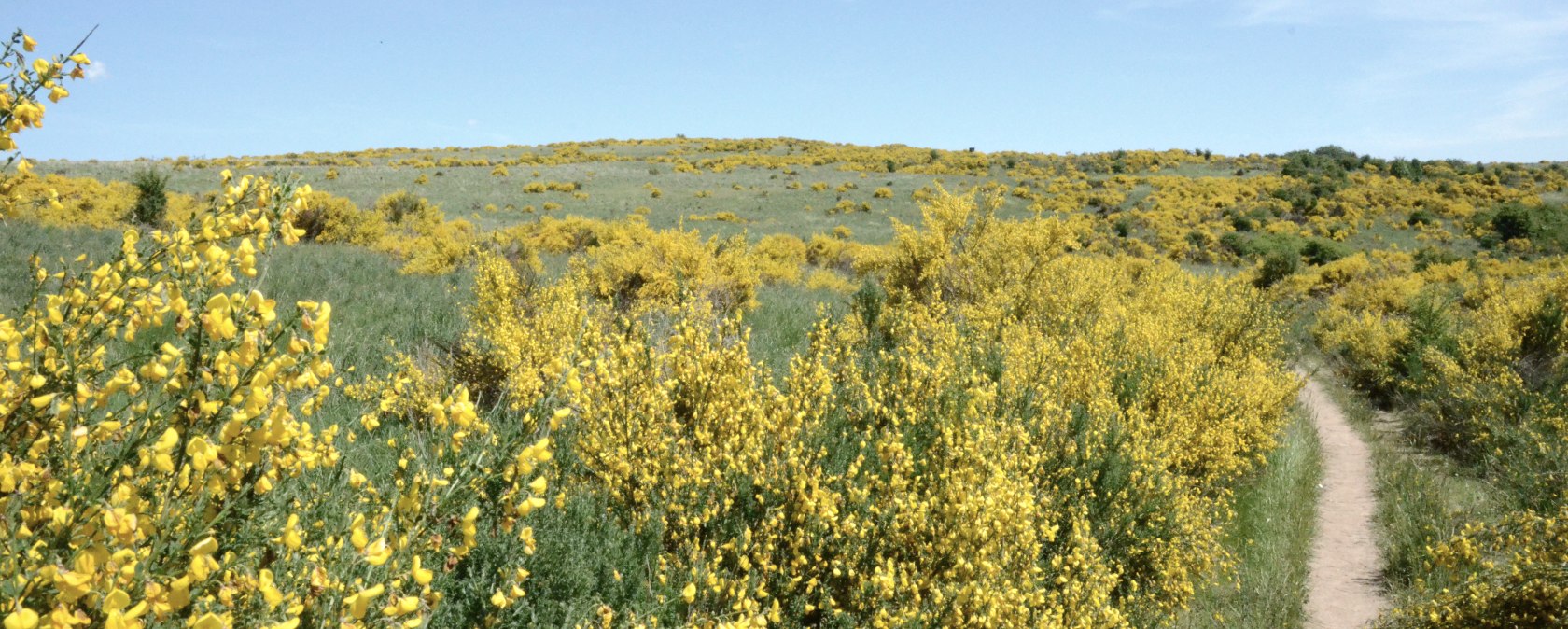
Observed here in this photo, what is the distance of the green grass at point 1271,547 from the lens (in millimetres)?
5273

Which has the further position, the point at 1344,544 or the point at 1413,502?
the point at 1413,502

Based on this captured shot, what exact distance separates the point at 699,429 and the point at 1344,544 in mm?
6456

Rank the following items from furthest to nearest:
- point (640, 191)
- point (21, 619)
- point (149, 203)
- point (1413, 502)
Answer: point (640, 191)
point (149, 203)
point (1413, 502)
point (21, 619)

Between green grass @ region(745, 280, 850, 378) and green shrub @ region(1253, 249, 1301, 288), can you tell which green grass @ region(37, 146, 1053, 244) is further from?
green shrub @ region(1253, 249, 1301, 288)

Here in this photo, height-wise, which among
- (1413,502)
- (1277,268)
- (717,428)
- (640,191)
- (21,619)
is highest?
(640,191)

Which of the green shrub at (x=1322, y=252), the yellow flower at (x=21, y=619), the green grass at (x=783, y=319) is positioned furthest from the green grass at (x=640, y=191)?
the yellow flower at (x=21, y=619)

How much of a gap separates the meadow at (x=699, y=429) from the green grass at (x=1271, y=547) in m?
0.04

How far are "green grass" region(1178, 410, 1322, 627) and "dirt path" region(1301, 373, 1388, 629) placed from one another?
0.12 meters

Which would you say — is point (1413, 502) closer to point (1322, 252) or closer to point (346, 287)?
point (346, 287)

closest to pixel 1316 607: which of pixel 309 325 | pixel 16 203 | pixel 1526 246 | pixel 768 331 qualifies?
pixel 768 331

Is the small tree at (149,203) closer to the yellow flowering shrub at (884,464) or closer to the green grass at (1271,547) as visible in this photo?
the yellow flowering shrub at (884,464)

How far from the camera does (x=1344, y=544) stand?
6852mm

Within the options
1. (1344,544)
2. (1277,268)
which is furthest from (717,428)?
(1277,268)

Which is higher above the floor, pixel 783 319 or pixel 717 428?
pixel 717 428
